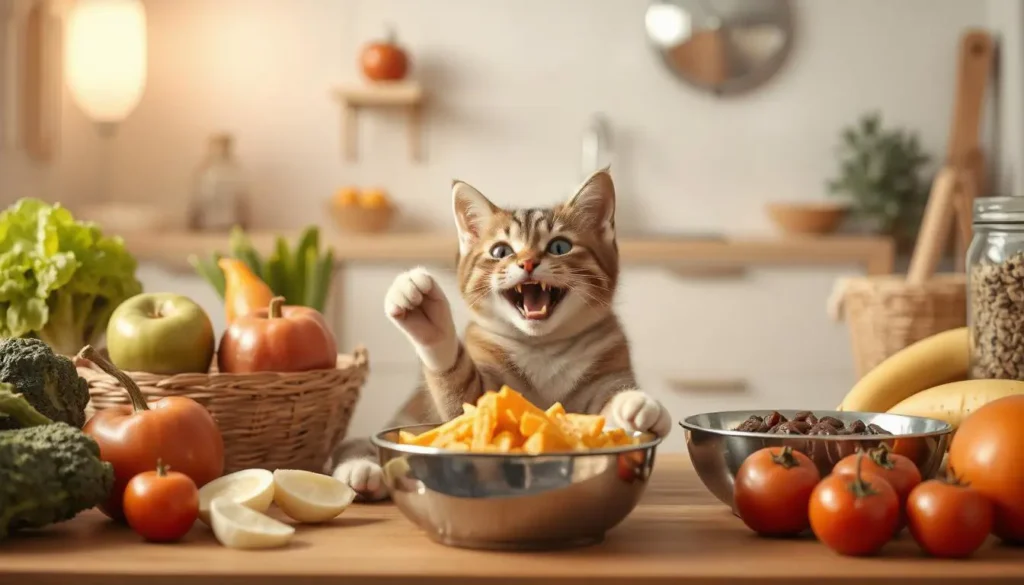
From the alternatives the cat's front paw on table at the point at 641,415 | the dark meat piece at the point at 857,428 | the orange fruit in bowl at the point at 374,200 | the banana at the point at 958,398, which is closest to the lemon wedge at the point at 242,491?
the cat's front paw on table at the point at 641,415

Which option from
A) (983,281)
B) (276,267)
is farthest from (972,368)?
(276,267)

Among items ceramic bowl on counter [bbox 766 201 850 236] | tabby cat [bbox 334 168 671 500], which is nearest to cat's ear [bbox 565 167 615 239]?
tabby cat [bbox 334 168 671 500]

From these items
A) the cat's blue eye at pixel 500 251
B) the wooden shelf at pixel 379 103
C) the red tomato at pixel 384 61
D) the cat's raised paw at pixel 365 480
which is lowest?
the cat's raised paw at pixel 365 480

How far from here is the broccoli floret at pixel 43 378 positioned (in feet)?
3.82

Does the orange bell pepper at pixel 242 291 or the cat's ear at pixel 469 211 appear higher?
the cat's ear at pixel 469 211

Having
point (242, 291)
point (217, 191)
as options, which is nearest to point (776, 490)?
point (242, 291)

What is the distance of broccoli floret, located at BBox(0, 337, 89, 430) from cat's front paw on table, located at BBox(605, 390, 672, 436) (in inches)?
22.8

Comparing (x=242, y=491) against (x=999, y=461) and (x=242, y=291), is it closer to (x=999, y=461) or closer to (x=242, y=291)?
(x=242, y=291)

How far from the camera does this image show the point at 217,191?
4.14m

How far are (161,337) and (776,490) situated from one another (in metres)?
0.76

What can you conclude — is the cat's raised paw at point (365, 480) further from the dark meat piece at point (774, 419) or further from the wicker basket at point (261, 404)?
the dark meat piece at point (774, 419)

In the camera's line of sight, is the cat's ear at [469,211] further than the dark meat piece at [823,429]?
Yes

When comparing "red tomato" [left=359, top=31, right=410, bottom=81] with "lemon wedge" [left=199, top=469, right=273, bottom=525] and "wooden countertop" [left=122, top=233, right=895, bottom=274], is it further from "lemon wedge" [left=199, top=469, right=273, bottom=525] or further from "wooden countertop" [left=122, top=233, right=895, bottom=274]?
"lemon wedge" [left=199, top=469, right=273, bottom=525]

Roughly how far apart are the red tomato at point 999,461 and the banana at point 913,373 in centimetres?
50
